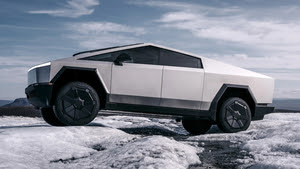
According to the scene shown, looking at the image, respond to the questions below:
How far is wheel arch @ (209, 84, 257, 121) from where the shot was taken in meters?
5.66

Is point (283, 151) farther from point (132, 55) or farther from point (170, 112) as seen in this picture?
point (132, 55)

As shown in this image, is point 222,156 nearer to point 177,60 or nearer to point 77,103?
point 177,60

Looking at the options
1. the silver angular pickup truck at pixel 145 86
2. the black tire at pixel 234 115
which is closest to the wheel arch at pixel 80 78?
the silver angular pickup truck at pixel 145 86

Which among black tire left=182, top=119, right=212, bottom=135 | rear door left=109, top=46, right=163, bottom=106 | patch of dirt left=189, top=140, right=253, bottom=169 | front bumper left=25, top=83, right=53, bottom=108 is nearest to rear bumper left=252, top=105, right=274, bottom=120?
black tire left=182, top=119, right=212, bottom=135

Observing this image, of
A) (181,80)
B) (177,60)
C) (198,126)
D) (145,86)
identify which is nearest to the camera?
(145,86)

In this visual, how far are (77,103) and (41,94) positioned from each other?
2.00 ft

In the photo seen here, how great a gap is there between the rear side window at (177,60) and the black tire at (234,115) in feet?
2.92

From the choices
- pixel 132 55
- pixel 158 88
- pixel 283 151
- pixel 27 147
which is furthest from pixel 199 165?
pixel 132 55

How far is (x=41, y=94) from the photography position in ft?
16.5

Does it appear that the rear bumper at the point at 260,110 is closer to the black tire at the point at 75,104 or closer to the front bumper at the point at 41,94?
the black tire at the point at 75,104

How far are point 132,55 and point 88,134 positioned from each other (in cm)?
155

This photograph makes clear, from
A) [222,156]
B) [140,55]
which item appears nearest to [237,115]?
[140,55]

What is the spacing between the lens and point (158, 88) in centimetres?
532

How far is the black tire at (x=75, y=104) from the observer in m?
4.95
